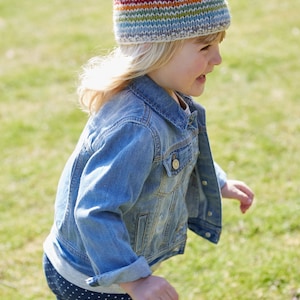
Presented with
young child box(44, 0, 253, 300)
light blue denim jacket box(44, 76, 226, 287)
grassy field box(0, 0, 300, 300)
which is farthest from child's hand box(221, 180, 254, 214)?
grassy field box(0, 0, 300, 300)

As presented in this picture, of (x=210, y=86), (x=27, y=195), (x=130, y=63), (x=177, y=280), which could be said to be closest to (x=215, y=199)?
(x=130, y=63)

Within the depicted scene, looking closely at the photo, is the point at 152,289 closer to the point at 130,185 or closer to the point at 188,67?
the point at 130,185

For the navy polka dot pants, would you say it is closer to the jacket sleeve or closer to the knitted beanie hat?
the jacket sleeve

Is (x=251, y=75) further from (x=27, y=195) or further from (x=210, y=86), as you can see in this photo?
(x=27, y=195)

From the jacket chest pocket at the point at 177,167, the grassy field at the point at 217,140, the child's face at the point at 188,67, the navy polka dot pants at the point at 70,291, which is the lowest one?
the grassy field at the point at 217,140

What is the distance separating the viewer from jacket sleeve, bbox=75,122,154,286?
209 cm

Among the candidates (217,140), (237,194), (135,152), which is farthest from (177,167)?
(217,140)

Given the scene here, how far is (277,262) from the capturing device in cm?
366

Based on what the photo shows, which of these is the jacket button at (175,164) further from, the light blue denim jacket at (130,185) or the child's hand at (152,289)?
the child's hand at (152,289)

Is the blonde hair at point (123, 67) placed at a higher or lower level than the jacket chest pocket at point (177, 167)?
higher

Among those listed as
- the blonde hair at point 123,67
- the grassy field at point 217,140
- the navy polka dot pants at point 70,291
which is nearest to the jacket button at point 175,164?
the blonde hair at point 123,67

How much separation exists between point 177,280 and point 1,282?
961 mm

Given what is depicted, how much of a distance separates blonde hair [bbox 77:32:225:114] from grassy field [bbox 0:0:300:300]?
4.98 feet

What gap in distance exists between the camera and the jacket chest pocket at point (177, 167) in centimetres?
232
